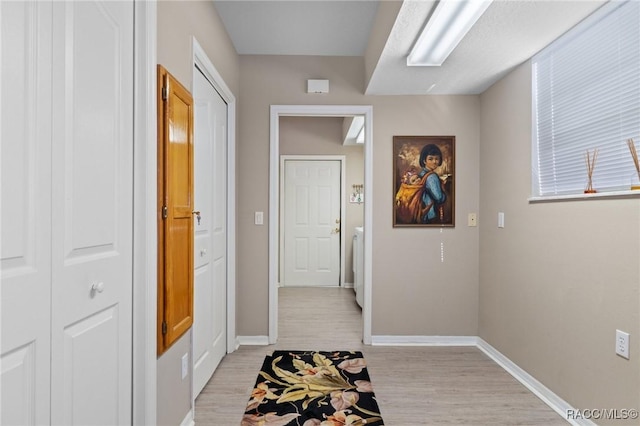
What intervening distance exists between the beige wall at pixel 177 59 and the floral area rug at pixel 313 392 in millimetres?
428

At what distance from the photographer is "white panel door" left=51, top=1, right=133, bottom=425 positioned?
3.23ft

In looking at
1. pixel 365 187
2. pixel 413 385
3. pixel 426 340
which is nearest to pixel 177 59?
pixel 365 187

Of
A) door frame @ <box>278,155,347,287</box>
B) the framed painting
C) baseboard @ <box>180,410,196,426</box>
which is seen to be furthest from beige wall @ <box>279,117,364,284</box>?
baseboard @ <box>180,410,196,426</box>

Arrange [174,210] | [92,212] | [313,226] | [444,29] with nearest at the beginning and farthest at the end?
[92,212], [174,210], [444,29], [313,226]

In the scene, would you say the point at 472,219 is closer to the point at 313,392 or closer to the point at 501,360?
the point at 501,360

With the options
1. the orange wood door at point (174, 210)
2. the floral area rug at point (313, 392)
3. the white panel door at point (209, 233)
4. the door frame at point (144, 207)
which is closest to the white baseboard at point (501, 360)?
the floral area rug at point (313, 392)

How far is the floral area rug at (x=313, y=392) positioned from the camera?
194cm

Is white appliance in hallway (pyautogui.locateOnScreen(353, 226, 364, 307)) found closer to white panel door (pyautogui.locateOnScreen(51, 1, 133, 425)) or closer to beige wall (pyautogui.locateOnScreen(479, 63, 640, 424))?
beige wall (pyautogui.locateOnScreen(479, 63, 640, 424))

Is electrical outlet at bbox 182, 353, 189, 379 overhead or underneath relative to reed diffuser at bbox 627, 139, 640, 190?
underneath

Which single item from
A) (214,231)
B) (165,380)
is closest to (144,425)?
(165,380)

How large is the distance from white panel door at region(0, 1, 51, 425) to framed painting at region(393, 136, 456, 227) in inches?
102

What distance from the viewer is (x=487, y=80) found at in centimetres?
273

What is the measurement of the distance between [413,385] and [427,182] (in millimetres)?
1692

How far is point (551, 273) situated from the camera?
214 centimetres
